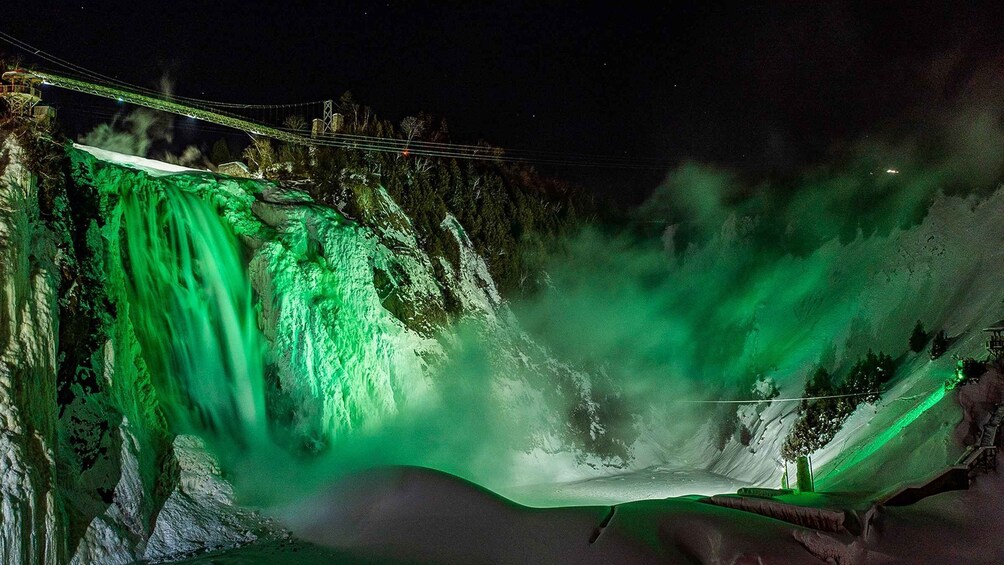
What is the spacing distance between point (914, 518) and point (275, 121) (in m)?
30.5

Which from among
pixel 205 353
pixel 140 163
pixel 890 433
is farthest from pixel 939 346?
pixel 140 163

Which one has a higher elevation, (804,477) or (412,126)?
(412,126)

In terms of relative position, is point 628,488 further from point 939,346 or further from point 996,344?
point 996,344

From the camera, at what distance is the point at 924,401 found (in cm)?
2292

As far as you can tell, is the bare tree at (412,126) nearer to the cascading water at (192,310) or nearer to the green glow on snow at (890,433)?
the cascading water at (192,310)

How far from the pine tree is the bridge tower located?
30.9 m

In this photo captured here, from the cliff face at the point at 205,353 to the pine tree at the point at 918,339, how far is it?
13.6 meters

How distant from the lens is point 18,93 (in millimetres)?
19344

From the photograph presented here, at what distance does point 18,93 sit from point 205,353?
359 inches

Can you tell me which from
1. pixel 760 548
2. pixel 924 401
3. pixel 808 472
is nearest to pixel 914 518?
pixel 760 548

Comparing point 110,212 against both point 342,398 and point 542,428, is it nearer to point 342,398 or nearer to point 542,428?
point 342,398

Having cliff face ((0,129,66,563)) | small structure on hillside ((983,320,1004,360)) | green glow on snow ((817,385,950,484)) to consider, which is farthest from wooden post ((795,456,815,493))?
cliff face ((0,129,66,563))

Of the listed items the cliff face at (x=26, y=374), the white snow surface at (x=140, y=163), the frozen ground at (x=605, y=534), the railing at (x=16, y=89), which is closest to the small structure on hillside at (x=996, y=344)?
the frozen ground at (x=605, y=534)

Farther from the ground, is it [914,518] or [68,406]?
[68,406]
